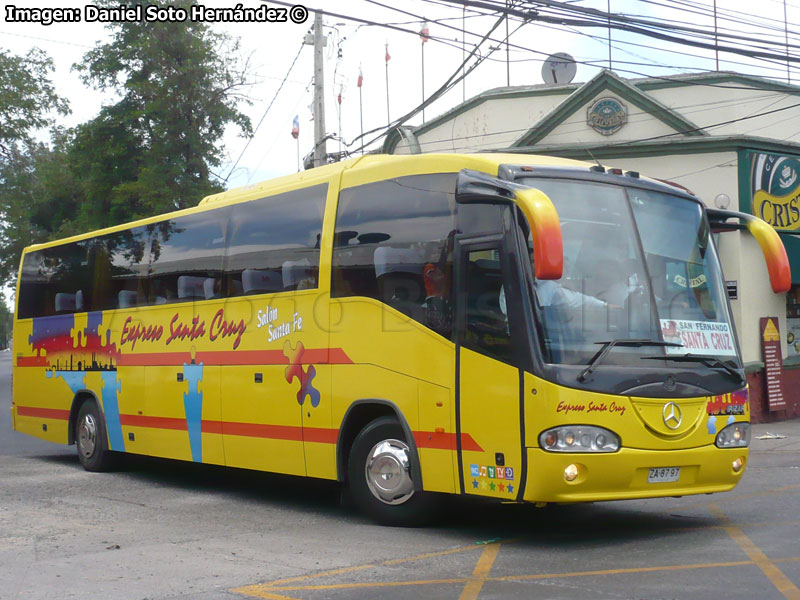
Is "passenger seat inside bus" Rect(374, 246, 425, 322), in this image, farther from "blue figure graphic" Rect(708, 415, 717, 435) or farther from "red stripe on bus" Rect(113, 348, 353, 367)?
"blue figure graphic" Rect(708, 415, 717, 435)

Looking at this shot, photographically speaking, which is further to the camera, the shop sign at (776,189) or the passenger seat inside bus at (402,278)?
the shop sign at (776,189)

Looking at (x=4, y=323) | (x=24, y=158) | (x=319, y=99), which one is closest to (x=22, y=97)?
(x=24, y=158)

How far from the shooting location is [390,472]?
9406mm

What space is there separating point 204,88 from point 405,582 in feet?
114

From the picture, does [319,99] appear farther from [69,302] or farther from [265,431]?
[265,431]

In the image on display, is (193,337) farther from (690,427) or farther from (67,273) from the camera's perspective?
(690,427)

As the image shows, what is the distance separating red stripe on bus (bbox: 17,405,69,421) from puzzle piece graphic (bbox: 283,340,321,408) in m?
6.05

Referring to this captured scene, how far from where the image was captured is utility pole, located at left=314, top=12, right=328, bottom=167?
73.6 feet

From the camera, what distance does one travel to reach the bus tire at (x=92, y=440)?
47.6 ft

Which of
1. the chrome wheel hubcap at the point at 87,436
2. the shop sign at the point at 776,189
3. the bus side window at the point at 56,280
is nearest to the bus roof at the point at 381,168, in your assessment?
the bus side window at the point at 56,280

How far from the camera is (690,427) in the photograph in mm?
8539

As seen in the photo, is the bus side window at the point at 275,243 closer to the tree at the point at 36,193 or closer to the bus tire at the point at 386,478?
the bus tire at the point at 386,478

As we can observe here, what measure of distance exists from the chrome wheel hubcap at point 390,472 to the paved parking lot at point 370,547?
0.32 metres

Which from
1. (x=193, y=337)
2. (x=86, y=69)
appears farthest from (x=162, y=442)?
(x=86, y=69)
